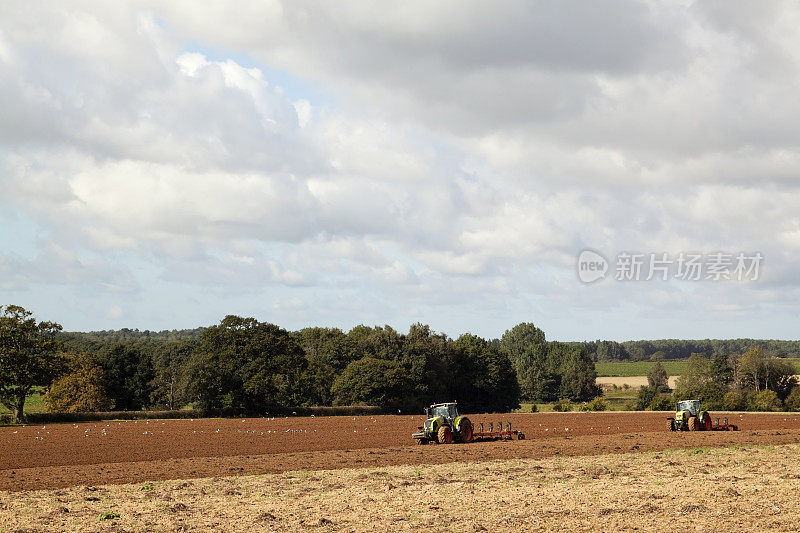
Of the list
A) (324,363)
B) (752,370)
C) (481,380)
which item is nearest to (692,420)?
(752,370)

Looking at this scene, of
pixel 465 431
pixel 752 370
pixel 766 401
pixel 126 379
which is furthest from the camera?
pixel 752 370

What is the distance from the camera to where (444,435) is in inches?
1688

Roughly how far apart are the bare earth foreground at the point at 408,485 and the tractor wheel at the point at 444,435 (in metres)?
1.06

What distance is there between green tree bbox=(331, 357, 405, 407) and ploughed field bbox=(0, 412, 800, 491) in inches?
1389

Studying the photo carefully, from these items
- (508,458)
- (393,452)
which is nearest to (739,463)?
(508,458)

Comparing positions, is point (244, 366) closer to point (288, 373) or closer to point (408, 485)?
point (288, 373)

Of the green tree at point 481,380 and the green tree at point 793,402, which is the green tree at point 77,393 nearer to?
the green tree at point 481,380

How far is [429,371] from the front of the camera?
Answer: 111438 mm

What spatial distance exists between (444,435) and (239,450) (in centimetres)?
1207

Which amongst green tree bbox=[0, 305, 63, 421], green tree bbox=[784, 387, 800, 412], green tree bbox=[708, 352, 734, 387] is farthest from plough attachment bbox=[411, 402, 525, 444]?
green tree bbox=[708, 352, 734, 387]

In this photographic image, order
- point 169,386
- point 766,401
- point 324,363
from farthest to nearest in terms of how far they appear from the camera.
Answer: point 324,363, point 766,401, point 169,386

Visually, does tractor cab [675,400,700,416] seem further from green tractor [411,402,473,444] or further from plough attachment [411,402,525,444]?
green tractor [411,402,473,444]

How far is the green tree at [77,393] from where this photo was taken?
83750 millimetres

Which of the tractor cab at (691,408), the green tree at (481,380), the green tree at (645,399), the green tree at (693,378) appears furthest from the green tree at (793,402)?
the tractor cab at (691,408)
